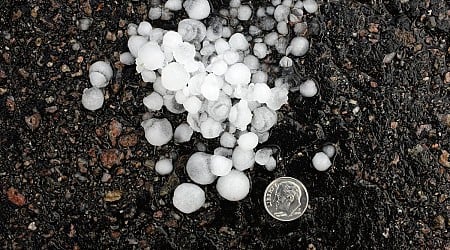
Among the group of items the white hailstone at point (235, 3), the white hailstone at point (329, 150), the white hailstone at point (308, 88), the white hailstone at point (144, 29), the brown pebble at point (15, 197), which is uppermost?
the white hailstone at point (235, 3)

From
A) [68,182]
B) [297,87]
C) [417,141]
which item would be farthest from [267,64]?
[68,182]

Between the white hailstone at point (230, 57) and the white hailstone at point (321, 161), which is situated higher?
the white hailstone at point (230, 57)

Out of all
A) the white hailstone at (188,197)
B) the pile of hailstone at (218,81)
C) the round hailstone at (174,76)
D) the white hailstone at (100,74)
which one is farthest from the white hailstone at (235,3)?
the white hailstone at (188,197)

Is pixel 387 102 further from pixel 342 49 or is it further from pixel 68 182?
pixel 68 182

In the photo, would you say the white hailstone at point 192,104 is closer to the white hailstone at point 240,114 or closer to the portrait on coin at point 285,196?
the white hailstone at point 240,114

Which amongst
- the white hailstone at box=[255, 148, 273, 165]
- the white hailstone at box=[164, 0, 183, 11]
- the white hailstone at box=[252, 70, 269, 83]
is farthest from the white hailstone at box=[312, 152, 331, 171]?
the white hailstone at box=[164, 0, 183, 11]

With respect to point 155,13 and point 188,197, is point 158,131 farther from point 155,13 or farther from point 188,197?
point 155,13
